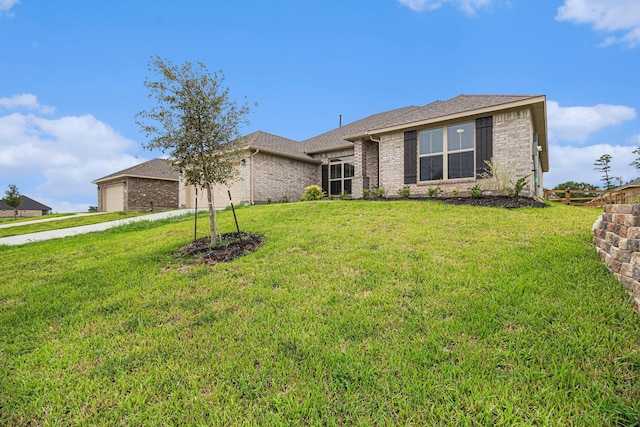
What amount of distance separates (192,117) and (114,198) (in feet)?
68.7

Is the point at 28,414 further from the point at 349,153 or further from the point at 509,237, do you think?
the point at 349,153

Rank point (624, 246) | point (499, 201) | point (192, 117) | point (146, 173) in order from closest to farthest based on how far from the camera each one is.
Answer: point (624, 246)
point (192, 117)
point (499, 201)
point (146, 173)

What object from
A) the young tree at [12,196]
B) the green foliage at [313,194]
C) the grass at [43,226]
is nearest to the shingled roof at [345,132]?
the green foliage at [313,194]

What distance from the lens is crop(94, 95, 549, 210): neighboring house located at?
1015cm

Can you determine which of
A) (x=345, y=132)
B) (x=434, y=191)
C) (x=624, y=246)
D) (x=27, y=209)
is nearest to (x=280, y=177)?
(x=345, y=132)

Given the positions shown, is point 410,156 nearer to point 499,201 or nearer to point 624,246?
point 499,201

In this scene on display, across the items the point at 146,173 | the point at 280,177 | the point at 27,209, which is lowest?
the point at 27,209

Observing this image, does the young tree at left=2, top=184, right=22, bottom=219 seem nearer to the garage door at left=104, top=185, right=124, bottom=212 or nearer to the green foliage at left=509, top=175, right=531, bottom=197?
the garage door at left=104, top=185, right=124, bottom=212

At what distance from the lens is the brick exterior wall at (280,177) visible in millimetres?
14453

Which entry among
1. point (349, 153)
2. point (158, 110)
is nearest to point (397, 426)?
point (158, 110)

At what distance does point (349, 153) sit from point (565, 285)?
1300 centimetres

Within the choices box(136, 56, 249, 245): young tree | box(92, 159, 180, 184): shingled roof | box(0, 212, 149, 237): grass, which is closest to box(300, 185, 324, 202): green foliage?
box(136, 56, 249, 245): young tree

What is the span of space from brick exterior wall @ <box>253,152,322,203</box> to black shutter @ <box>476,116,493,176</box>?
28.3ft

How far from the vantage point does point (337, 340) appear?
2621 millimetres
